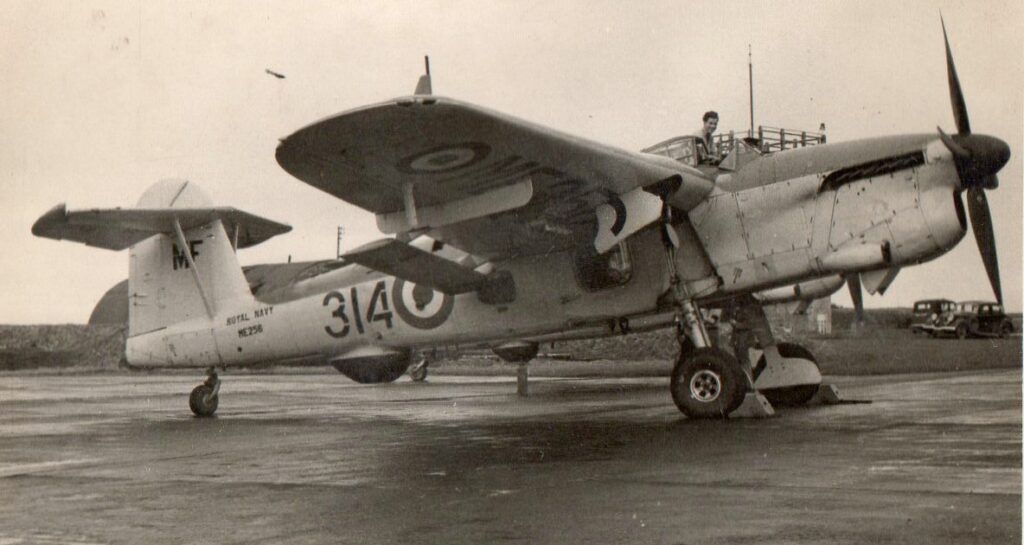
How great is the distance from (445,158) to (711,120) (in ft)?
12.8

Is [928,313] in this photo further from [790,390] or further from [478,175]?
[478,175]

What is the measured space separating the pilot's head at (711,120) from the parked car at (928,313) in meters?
41.3

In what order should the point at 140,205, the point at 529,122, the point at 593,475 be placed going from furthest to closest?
1. the point at 140,205
2. the point at 529,122
3. the point at 593,475

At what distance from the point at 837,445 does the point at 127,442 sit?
7022 millimetres

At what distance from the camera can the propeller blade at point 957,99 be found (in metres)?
10.4

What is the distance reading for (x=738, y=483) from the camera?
617cm

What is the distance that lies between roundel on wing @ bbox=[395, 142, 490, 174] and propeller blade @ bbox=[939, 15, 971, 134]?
4794 millimetres

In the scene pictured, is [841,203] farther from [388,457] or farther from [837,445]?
[388,457]

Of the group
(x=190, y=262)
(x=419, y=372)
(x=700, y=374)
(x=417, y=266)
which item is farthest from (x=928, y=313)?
(x=417, y=266)

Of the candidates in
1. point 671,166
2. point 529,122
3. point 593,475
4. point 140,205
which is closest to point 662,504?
point 593,475

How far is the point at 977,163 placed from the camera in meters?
10.3

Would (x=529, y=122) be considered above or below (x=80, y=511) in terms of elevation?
above

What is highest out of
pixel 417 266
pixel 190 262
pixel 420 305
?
pixel 190 262

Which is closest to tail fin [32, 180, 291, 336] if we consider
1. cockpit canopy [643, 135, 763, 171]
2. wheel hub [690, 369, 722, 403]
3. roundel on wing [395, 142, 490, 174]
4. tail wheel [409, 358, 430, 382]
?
roundel on wing [395, 142, 490, 174]
